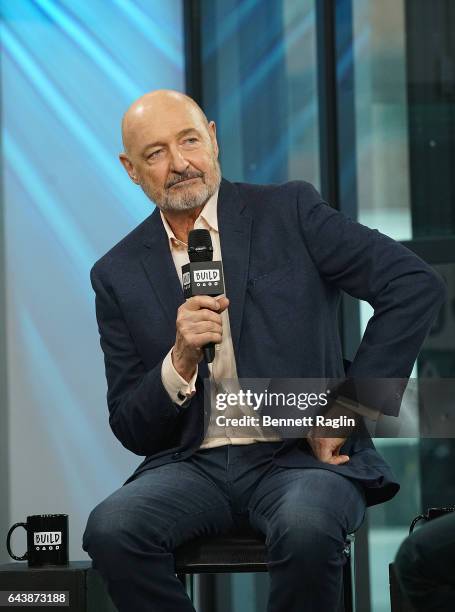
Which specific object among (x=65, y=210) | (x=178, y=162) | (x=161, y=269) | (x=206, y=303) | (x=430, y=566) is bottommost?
(x=430, y=566)

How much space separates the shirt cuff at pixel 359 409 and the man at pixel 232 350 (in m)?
0.04

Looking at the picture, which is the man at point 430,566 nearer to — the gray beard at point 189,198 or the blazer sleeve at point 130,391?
the blazer sleeve at point 130,391

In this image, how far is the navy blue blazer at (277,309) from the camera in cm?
254

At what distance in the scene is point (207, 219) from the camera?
282 cm

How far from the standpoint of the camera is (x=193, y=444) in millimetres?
2676

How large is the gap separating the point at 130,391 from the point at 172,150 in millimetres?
618

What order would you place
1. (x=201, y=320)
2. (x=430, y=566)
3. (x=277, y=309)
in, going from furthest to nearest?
(x=277, y=309), (x=201, y=320), (x=430, y=566)

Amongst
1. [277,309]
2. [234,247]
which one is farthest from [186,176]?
[277,309]

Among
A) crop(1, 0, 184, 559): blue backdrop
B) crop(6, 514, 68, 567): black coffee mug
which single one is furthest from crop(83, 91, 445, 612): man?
crop(1, 0, 184, 559): blue backdrop

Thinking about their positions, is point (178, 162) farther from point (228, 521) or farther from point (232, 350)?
point (228, 521)

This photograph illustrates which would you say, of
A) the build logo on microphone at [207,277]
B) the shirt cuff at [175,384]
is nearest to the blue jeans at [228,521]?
the shirt cuff at [175,384]

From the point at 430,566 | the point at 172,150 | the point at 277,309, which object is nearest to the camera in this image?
the point at 430,566

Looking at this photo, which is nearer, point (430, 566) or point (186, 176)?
point (430, 566)

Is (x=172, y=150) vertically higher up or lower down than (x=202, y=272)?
higher up
